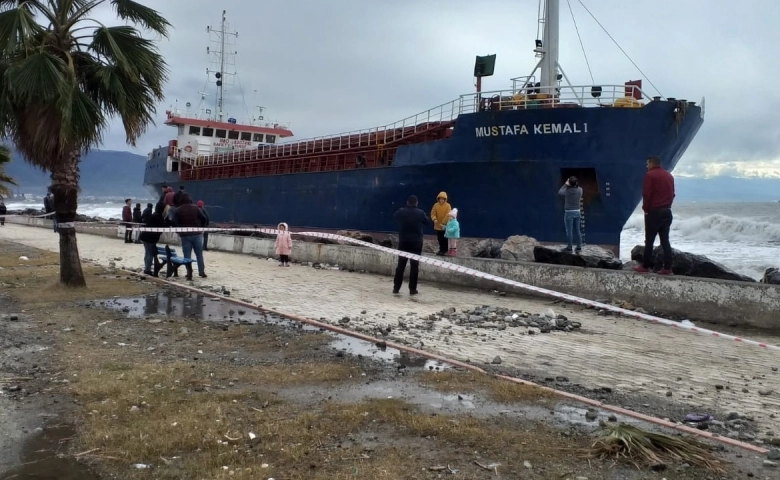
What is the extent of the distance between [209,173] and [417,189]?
52.4 ft

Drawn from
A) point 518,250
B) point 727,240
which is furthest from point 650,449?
point 727,240

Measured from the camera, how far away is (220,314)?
25.3 ft

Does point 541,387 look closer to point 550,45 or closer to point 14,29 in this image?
point 14,29

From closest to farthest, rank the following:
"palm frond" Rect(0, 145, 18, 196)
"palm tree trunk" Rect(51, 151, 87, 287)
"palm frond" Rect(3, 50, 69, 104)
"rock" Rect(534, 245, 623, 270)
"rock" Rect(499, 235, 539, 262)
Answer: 1. "palm frond" Rect(3, 50, 69, 104)
2. "palm tree trunk" Rect(51, 151, 87, 287)
3. "rock" Rect(534, 245, 623, 270)
4. "rock" Rect(499, 235, 539, 262)
5. "palm frond" Rect(0, 145, 18, 196)

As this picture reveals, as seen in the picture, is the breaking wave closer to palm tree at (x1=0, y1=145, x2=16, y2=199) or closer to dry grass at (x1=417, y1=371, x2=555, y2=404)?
palm tree at (x1=0, y1=145, x2=16, y2=199)

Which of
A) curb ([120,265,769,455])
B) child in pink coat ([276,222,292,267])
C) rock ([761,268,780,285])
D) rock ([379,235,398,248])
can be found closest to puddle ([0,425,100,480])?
curb ([120,265,769,455])

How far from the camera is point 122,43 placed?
8.65 m

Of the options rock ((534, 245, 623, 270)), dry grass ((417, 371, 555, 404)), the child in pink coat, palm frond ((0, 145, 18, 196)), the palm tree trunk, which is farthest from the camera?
palm frond ((0, 145, 18, 196))

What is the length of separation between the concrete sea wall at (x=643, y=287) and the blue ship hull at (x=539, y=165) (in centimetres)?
510

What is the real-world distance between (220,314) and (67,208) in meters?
3.28

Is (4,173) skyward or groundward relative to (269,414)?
skyward

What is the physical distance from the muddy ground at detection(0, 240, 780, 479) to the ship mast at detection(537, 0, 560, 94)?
13.8 metres

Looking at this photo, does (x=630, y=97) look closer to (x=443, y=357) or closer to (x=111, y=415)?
(x=443, y=357)

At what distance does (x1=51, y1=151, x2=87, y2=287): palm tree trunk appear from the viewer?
889 cm
